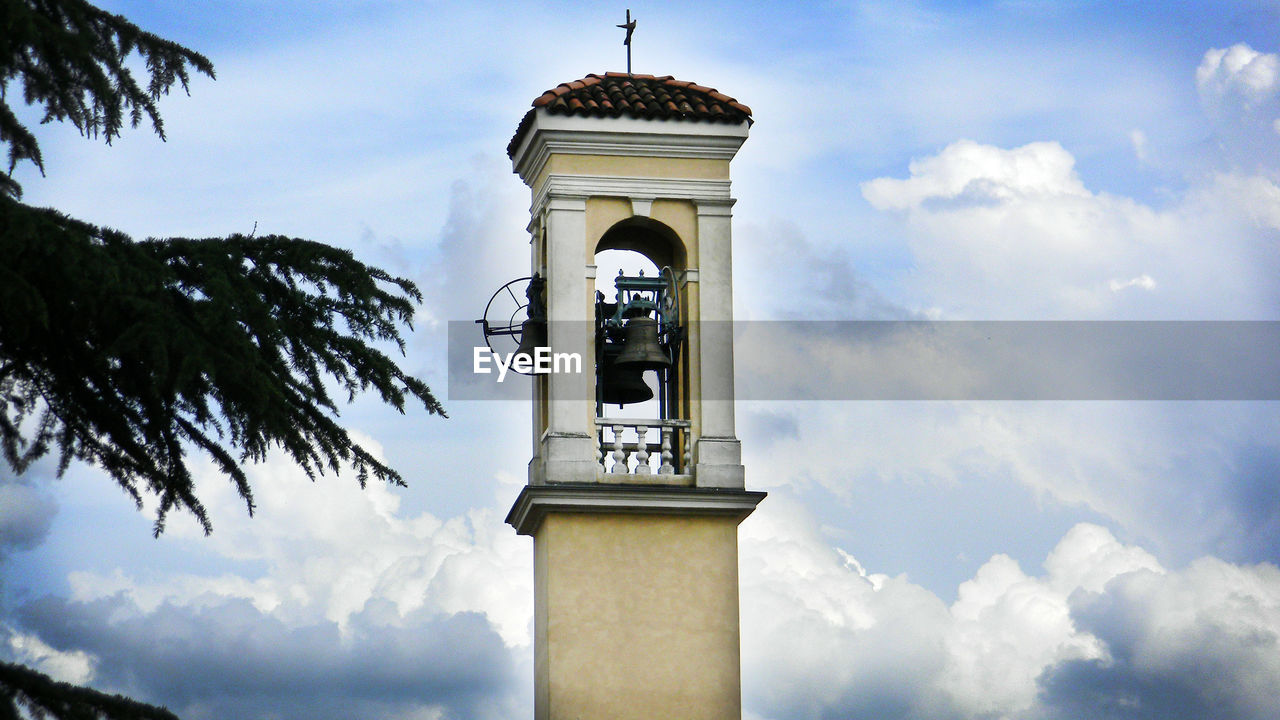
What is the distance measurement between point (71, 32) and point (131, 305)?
156 cm

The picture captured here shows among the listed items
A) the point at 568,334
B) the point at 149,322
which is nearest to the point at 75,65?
the point at 149,322

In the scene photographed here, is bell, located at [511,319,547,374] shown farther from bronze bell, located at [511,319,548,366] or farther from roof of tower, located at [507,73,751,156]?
roof of tower, located at [507,73,751,156]

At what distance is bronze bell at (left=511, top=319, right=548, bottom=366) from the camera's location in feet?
50.8

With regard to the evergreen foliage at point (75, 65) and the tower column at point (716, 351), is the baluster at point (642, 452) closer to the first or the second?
the tower column at point (716, 351)

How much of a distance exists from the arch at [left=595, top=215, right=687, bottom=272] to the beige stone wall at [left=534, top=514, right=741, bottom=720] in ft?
7.96

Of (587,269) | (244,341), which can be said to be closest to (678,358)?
(587,269)

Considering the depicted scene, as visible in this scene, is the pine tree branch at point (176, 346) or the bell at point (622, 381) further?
the bell at point (622, 381)

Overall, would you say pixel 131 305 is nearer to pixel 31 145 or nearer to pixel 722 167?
pixel 31 145

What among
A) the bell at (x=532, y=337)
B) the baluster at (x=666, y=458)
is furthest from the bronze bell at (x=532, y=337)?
the baluster at (x=666, y=458)

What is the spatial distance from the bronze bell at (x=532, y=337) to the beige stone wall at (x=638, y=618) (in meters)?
1.53

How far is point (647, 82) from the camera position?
16.0 m

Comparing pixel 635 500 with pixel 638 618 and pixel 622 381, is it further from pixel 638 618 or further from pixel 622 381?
pixel 622 381

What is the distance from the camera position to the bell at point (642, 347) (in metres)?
15.1

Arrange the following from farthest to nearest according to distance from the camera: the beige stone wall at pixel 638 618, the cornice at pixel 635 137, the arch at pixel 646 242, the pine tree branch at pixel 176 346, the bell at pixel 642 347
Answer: the arch at pixel 646 242
the cornice at pixel 635 137
the bell at pixel 642 347
the beige stone wall at pixel 638 618
the pine tree branch at pixel 176 346
